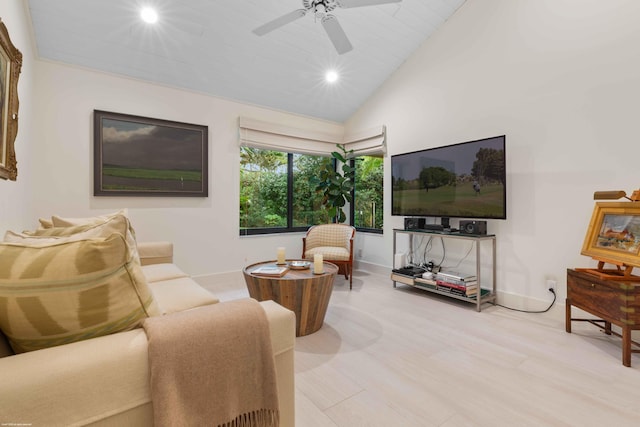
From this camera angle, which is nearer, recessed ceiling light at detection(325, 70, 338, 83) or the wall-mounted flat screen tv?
the wall-mounted flat screen tv

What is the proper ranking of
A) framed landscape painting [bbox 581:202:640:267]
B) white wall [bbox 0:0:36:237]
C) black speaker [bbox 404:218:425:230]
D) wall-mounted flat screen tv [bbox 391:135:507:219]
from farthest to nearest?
black speaker [bbox 404:218:425:230]
wall-mounted flat screen tv [bbox 391:135:507:219]
framed landscape painting [bbox 581:202:640:267]
white wall [bbox 0:0:36:237]

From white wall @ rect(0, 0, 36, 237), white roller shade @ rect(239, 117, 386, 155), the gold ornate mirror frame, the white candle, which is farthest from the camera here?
white roller shade @ rect(239, 117, 386, 155)

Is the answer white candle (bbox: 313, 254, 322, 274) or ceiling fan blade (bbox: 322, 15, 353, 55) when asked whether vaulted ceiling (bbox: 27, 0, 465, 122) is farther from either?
white candle (bbox: 313, 254, 322, 274)

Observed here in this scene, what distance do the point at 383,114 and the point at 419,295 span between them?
2514 mm

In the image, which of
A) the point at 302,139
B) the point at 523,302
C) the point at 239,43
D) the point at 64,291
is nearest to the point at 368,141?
the point at 302,139

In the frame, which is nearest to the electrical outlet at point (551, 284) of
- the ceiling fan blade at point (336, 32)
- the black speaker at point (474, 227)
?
the black speaker at point (474, 227)

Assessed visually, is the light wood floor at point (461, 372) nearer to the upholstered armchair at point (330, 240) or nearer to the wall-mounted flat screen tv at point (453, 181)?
the wall-mounted flat screen tv at point (453, 181)

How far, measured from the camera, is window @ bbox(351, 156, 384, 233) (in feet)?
15.5

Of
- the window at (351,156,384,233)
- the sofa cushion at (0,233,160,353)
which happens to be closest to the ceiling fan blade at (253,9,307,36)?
the sofa cushion at (0,233,160,353)

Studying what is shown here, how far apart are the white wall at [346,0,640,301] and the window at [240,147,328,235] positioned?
215 centimetres

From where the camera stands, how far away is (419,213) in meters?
3.70

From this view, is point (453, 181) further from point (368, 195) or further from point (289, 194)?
point (289, 194)

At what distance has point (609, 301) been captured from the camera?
2.06m

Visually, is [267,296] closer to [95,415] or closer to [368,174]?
[95,415]
